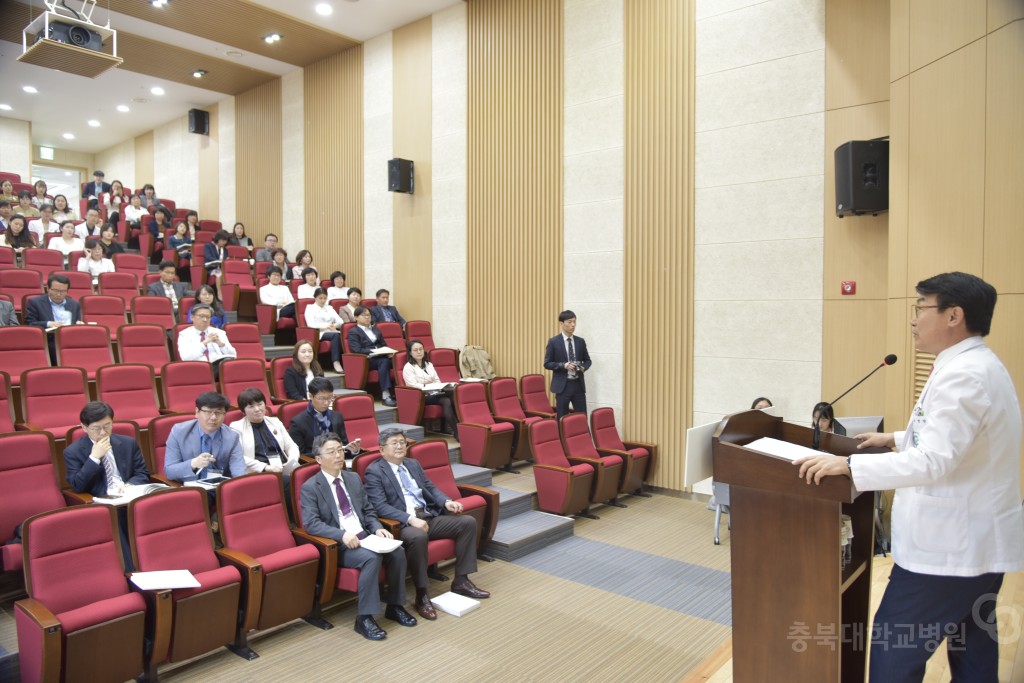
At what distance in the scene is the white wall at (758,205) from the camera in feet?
14.3

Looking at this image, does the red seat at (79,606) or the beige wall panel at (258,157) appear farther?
the beige wall panel at (258,157)

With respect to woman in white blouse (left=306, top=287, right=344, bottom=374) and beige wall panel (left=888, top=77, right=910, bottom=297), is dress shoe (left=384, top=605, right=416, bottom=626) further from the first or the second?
woman in white blouse (left=306, top=287, right=344, bottom=374)

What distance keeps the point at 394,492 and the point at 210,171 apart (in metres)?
7.88

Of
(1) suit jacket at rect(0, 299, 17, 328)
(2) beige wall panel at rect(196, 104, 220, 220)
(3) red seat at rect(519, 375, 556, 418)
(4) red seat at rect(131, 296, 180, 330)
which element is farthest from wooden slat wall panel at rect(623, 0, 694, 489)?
(2) beige wall panel at rect(196, 104, 220, 220)

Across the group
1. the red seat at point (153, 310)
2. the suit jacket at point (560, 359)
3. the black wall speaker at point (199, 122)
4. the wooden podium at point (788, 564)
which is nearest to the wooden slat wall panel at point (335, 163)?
the red seat at point (153, 310)

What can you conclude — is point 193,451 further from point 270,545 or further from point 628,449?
point 628,449

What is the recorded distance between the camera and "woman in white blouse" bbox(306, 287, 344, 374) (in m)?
5.86

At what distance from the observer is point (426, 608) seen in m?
3.02

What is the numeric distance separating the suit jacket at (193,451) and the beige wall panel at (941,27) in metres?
3.90

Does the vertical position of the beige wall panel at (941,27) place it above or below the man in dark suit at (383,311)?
above

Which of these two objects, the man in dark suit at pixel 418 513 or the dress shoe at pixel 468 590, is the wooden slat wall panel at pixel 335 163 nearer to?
the man in dark suit at pixel 418 513

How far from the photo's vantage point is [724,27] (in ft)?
15.4

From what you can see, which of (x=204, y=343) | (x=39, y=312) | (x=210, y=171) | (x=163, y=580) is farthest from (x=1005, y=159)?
(x=210, y=171)

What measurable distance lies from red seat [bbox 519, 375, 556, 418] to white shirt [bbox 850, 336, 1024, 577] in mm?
4073
